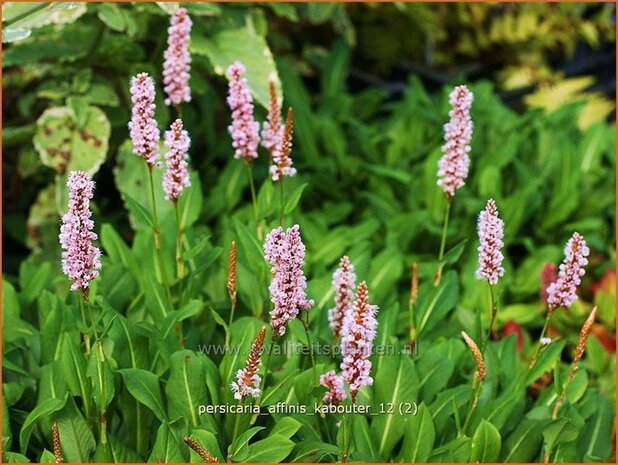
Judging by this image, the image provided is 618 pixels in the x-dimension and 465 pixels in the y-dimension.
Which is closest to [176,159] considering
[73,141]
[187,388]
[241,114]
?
[241,114]

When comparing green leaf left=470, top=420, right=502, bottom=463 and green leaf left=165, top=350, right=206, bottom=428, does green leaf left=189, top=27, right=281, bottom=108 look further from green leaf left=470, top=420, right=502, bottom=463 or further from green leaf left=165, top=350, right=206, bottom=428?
green leaf left=470, top=420, right=502, bottom=463

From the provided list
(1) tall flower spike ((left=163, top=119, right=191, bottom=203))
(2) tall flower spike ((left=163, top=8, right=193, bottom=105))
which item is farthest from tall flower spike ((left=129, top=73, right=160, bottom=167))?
(2) tall flower spike ((left=163, top=8, right=193, bottom=105))

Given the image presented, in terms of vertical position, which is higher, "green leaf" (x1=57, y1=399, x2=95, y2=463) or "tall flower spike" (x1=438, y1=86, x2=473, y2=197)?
"tall flower spike" (x1=438, y1=86, x2=473, y2=197)

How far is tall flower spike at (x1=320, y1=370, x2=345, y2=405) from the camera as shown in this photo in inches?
75.9

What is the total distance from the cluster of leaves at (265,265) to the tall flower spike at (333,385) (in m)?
0.06

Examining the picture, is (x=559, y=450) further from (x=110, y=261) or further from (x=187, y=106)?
(x=187, y=106)

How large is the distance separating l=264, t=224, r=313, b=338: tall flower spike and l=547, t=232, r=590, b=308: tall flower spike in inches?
21.1

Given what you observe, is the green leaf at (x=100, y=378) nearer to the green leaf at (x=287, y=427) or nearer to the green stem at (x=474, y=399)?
the green leaf at (x=287, y=427)

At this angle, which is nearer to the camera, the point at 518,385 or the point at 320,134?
the point at 518,385

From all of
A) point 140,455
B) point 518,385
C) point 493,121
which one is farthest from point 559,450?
point 493,121

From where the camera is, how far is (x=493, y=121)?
3.84 metres

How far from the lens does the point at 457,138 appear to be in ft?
6.68

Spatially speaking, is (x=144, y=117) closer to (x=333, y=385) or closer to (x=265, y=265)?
(x=265, y=265)

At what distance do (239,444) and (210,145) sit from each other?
186 cm
